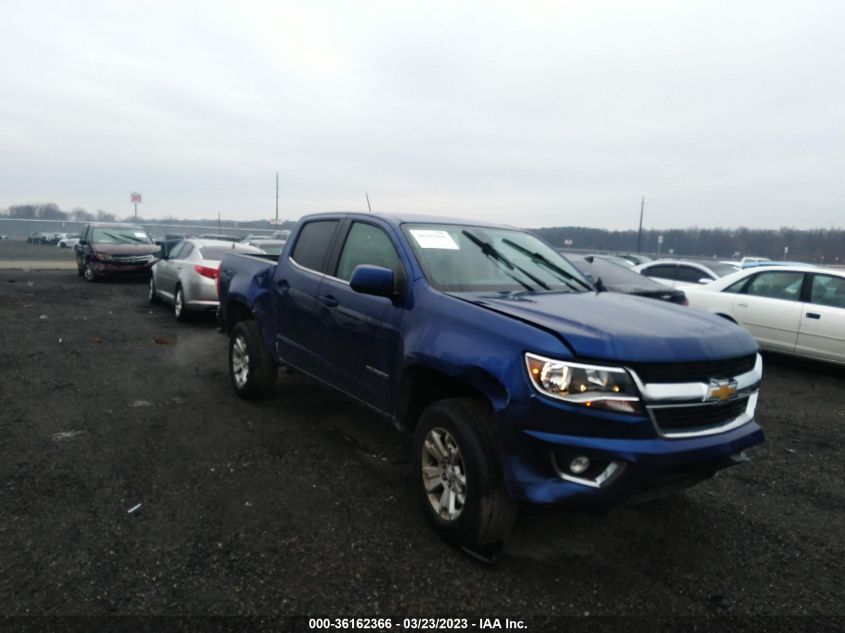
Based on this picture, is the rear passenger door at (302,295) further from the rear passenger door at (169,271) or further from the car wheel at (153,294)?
the car wheel at (153,294)

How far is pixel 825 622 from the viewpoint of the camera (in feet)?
8.77

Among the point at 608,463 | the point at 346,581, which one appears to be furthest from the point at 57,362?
the point at 608,463

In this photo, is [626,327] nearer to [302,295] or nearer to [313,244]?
[302,295]

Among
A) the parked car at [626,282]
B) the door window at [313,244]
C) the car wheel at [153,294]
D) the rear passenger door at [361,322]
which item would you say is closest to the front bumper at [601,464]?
the rear passenger door at [361,322]

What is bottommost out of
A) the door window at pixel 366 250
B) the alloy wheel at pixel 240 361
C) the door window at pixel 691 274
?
the alloy wheel at pixel 240 361

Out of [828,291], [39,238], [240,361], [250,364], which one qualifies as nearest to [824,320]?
[828,291]

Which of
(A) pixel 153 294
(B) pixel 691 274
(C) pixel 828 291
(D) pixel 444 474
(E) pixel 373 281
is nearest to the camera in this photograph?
(D) pixel 444 474

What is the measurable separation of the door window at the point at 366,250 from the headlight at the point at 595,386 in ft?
4.82

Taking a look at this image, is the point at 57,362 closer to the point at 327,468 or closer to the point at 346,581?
the point at 327,468

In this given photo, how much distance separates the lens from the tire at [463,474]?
290 cm

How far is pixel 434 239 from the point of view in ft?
13.1

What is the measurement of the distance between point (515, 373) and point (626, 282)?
20.1 ft

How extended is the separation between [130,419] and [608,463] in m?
4.19

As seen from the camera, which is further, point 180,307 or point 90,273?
point 90,273
